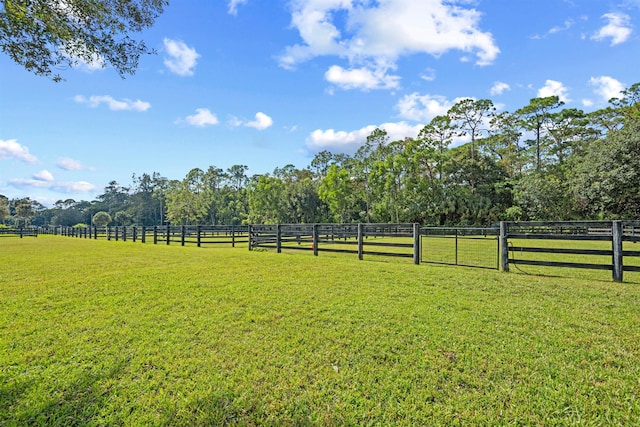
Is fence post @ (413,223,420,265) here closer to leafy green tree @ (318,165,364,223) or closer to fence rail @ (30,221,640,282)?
fence rail @ (30,221,640,282)

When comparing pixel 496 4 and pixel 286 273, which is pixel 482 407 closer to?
pixel 286 273

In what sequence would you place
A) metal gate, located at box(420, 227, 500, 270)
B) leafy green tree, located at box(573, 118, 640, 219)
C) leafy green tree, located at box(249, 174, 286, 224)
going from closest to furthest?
metal gate, located at box(420, 227, 500, 270) → leafy green tree, located at box(573, 118, 640, 219) → leafy green tree, located at box(249, 174, 286, 224)

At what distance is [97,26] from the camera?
424 centimetres

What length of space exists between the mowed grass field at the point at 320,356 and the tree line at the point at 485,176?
2558 centimetres

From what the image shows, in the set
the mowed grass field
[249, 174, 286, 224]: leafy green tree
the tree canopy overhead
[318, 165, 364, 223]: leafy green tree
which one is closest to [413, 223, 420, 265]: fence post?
the mowed grass field

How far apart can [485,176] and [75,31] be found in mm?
39460

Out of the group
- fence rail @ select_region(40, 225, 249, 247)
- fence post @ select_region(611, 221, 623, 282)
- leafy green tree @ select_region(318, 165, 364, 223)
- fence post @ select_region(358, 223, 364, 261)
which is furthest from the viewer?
leafy green tree @ select_region(318, 165, 364, 223)

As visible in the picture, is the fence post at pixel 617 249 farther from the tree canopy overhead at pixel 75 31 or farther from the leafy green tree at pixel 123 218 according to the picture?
the leafy green tree at pixel 123 218

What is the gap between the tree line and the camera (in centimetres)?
2442

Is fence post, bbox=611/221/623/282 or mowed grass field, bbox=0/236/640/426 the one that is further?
fence post, bbox=611/221/623/282

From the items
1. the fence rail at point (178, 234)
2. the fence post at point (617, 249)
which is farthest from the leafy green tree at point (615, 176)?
the fence rail at point (178, 234)

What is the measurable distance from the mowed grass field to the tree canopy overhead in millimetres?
3335

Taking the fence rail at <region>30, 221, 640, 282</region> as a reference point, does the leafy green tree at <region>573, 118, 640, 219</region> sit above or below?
above

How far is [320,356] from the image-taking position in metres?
2.88
